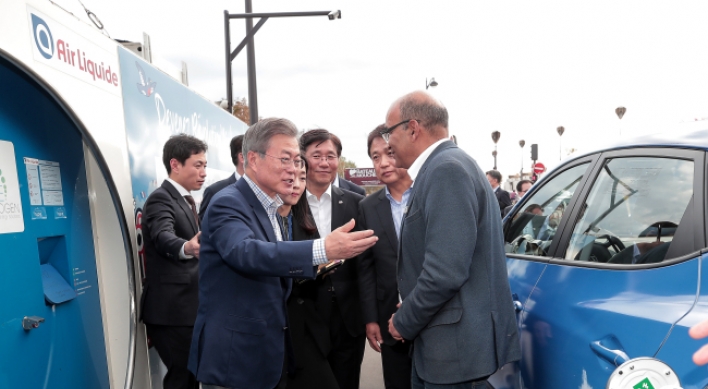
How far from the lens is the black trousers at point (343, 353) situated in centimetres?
331

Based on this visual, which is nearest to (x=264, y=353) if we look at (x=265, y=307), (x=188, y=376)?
(x=265, y=307)

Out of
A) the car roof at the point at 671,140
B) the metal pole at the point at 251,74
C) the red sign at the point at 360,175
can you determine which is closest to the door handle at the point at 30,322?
the car roof at the point at 671,140

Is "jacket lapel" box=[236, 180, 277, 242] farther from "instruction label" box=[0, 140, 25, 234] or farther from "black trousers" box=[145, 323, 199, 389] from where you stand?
"black trousers" box=[145, 323, 199, 389]

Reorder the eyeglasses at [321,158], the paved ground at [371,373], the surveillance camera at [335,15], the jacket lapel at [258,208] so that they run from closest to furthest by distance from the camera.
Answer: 1. the jacket lapel at [258,208]
2. the eyeglasses at [321,158]
3. the paved ground at [371,373]
4. the surveillance camera at [335,15]

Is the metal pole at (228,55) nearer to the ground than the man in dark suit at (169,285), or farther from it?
farther from it

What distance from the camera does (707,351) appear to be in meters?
1.37

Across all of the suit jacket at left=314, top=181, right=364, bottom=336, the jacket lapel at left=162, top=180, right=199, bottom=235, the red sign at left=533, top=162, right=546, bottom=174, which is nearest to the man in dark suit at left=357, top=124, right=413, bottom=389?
the suit jacket at left=314, top=181, right=364, bottom=336

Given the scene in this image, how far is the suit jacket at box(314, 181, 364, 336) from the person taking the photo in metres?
3.19

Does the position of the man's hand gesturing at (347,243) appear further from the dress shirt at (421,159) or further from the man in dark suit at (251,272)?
the dress shirt at (421,159)

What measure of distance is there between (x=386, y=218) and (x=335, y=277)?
51 centimetres

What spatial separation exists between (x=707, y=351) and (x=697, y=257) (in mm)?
328

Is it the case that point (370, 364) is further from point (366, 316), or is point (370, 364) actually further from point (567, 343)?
point (567, 343)

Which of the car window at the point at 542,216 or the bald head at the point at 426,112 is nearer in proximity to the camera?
the bald head at the point at 426,112

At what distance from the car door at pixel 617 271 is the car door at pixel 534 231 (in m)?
0.05
